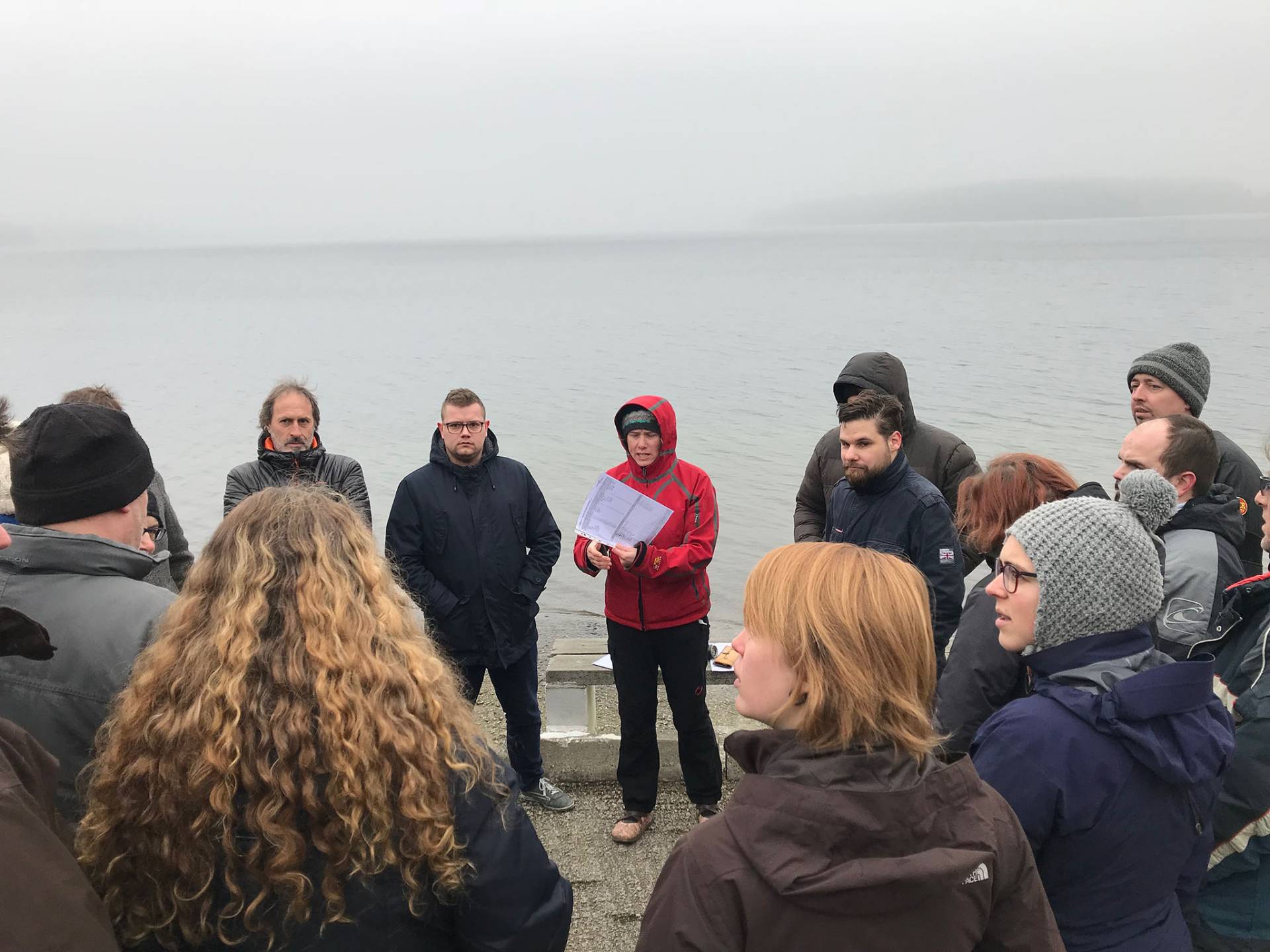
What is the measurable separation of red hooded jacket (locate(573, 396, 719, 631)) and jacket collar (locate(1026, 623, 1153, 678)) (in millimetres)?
2280

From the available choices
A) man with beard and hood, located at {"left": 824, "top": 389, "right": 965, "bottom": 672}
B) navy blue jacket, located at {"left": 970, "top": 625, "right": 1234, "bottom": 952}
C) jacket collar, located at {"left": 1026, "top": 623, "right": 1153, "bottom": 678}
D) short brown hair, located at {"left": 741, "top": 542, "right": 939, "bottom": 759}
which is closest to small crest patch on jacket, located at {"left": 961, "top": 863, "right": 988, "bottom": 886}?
short brown hair, located at {"left": 741, "top": 542, "right": 939, "bottom": 759}

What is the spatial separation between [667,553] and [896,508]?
1012mm

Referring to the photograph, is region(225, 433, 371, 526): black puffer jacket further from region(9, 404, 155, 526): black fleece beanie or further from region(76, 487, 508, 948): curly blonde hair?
region(76, 487, 508, 948): curly blonde hair

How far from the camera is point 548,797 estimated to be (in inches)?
189

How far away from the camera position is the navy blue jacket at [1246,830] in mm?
2355

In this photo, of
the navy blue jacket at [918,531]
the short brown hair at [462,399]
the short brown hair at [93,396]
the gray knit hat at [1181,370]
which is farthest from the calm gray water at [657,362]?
the short brown hair at [93,396]

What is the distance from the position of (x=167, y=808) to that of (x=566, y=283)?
100112 mm

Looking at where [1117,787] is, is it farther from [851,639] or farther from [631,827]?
[631,827]

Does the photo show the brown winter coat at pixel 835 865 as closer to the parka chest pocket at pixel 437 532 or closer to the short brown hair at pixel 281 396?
the parka chest pocket at pixel 437 532

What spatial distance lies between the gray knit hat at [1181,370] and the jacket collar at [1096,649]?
304 cm

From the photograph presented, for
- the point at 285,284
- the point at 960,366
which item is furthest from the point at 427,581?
the point at 285,284

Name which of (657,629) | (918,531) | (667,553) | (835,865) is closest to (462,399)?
(667,553)

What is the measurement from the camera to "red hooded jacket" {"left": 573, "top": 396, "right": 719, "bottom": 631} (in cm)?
449

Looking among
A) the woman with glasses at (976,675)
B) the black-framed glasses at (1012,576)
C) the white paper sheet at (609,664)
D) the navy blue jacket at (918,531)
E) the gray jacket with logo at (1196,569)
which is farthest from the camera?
the white paper sheet at (609,664)
